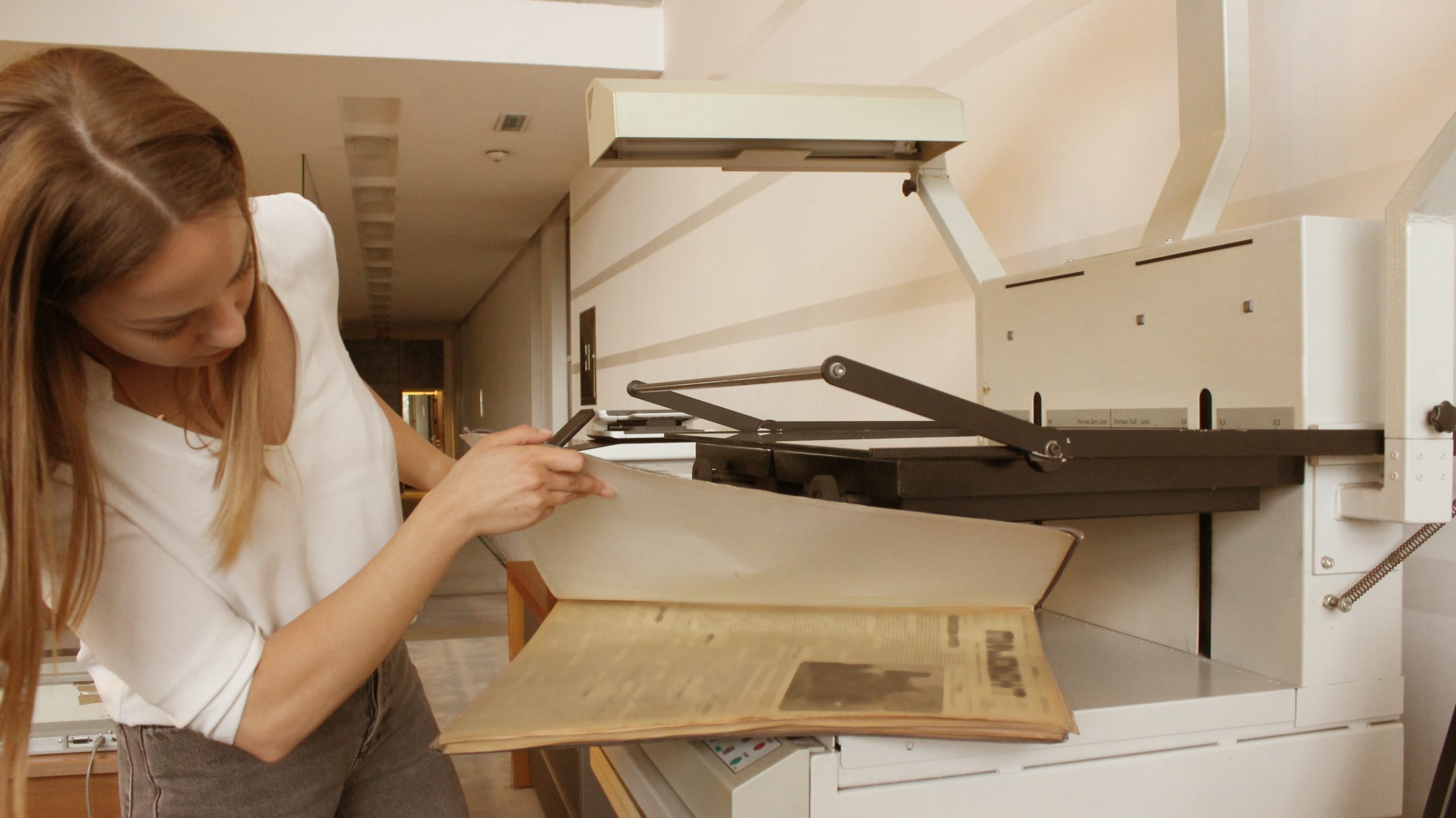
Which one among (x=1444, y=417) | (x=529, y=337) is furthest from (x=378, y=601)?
(x=529, y=337)

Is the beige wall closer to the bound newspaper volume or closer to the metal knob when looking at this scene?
the bound newspaper volume

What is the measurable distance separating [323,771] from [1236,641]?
80 centimetres

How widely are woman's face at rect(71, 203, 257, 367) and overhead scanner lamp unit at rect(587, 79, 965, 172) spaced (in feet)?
1.20

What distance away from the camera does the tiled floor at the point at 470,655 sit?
2453 mm

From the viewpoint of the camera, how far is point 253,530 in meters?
0.83

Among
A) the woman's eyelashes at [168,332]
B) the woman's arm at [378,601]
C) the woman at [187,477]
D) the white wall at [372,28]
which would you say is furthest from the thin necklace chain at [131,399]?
the white wall at [372,28]

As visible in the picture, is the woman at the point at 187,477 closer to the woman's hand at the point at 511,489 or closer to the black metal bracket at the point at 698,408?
the woman's hand at the point at 511,489

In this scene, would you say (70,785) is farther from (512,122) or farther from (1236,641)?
(512,122)

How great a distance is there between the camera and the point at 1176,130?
1202 millimetres

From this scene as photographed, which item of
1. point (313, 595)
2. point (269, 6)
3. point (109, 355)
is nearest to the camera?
point (109, 355)

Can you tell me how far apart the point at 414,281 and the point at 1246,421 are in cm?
936

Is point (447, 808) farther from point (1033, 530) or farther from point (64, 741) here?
point (64, 741)

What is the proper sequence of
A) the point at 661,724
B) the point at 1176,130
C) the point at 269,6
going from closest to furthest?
Answer: the point at 661,724, the point at 1176,130, the point at 269,6

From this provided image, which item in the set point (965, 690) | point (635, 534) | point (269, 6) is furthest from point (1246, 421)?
point (269, 6)
